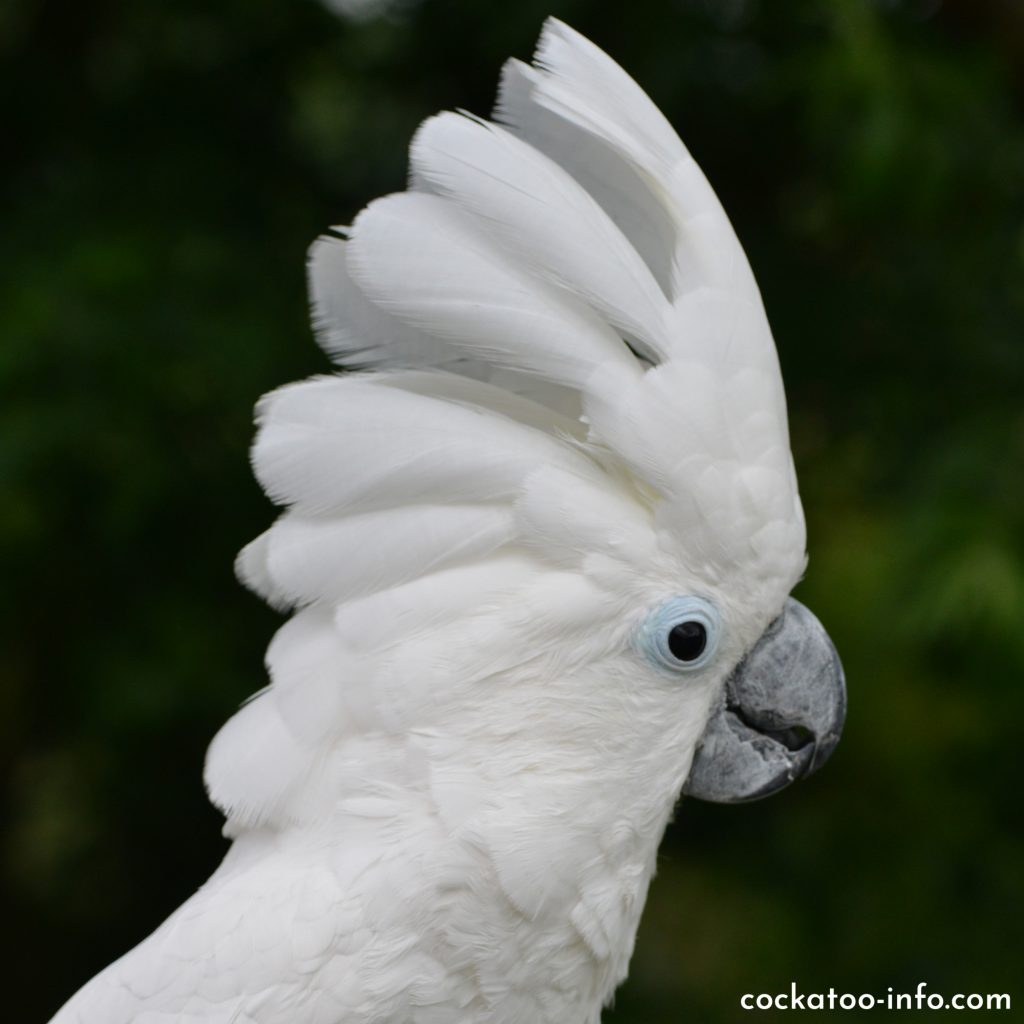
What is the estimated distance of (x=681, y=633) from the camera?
4.41ft

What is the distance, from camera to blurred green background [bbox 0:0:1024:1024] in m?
2.22

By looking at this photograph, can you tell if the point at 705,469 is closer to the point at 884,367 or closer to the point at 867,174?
the point at 867,174

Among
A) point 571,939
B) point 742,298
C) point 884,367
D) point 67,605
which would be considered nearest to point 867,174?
point 884,367

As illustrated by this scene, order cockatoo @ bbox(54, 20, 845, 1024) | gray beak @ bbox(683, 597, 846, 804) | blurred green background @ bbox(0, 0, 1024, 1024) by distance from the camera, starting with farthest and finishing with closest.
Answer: blurred green background @ bbox(0, 0, 1024, 1024)
gray beak @ bbox(683, 597, 846, 804)
cockatoo @ bbox(54, 20, 845, 1024)

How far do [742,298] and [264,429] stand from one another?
1.74ft

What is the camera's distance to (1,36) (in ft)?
9.04

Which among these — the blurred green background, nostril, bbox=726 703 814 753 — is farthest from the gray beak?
the blurred green background

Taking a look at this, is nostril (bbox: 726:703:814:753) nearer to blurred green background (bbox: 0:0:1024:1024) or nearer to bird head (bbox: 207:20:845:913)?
bird head (bbox: 207:20:845:913)

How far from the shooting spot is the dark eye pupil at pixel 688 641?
134 centimetres

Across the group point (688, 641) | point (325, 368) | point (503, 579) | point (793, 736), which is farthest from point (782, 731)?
point (325, 368)

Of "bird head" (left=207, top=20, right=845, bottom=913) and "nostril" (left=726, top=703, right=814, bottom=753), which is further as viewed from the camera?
"nostril" (left=726, top=703, right=814, bottom=753)

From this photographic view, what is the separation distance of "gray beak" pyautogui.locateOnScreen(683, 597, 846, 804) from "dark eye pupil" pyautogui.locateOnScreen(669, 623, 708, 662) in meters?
0.09

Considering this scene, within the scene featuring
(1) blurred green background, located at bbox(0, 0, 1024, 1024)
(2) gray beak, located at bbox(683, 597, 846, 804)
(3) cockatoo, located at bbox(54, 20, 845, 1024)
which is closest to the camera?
(3) cockatoo, located at bbox(54, 20, 845, 1024)

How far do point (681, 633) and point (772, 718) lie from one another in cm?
19
